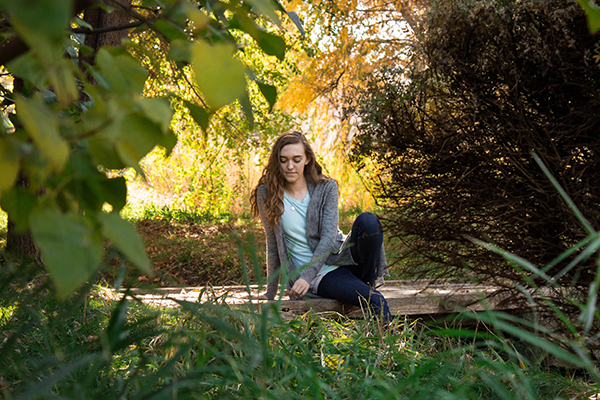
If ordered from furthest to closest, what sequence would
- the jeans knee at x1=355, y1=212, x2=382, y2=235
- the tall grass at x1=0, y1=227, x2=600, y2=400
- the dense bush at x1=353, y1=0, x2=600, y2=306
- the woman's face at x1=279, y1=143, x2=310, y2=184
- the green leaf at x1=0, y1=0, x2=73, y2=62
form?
the woman's face at x1=279, y1=143, x2=310, y2=184 < the jeans knee at x1=355, y1=212, x2=382, y2=235 < the dense bush at x1=353, y1=0, x2=600, y2=306 < the tall grass at x1=0, y1=227, x2=600, y2=400 < the green leaf at x1=0, y1=0, x2=73, y2=62

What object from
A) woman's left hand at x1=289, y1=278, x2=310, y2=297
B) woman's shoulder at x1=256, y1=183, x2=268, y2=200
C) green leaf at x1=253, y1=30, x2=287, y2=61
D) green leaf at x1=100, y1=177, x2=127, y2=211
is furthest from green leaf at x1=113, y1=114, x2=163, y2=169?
woman's shoulder at x1=256, y1=183, x2=268, y2=200

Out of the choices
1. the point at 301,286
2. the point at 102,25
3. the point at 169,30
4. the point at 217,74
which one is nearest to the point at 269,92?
the point at 169,30

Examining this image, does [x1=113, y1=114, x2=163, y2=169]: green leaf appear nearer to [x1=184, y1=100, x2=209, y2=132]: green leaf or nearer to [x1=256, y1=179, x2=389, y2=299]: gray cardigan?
[x1=184, y1=100, x2=209, y2=132]: green leaf

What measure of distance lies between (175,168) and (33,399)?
8.21 metres

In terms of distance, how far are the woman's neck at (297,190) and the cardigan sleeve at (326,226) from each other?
0.17 meters

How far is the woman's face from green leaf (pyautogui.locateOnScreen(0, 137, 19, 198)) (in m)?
2.87

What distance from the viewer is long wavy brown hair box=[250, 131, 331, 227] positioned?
329 centimetres

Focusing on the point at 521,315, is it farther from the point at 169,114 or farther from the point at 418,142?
the point at 169,114

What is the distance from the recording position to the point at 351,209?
31.9ft

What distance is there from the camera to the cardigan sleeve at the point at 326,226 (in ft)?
9.95

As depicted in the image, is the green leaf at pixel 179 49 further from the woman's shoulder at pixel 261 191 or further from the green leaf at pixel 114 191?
the woman's shoulder at pixel 261 191

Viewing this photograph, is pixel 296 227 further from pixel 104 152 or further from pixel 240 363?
pixel 104 152

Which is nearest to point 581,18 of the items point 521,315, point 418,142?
point 418,142

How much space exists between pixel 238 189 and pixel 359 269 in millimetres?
4743
